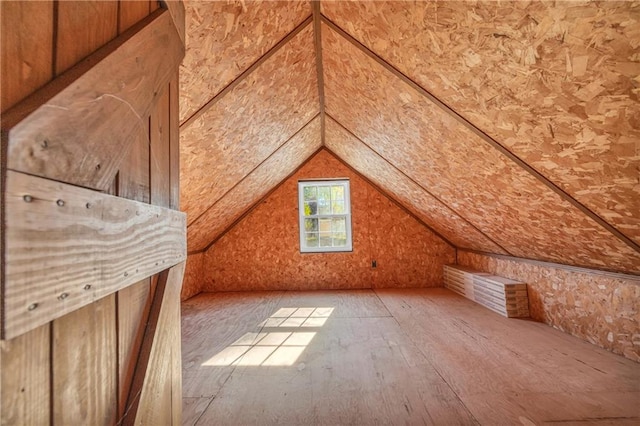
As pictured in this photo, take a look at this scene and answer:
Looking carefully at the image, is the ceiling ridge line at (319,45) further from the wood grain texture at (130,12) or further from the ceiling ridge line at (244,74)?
the wood grain texture at (130,12)

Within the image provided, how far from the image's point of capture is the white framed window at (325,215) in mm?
5145

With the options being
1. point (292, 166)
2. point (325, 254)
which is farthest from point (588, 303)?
point (292, 166)

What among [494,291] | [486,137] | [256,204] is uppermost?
[486,137]

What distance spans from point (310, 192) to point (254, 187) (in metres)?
1.31

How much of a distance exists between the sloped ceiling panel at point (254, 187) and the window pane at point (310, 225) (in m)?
0.91

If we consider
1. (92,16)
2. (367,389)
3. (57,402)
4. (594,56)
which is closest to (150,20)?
(92,16)

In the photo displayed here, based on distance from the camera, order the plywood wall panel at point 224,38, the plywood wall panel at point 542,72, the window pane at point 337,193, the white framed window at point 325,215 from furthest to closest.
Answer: the window pane at point 337,193 → the white framed window at point 325,215 → the plywood wall panel at point 224,38 → the plywood wall panel at point 542,72

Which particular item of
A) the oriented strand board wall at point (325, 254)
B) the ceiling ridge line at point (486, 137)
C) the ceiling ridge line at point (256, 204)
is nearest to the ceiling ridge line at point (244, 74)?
the ceiling ridge line at point (486, 137)

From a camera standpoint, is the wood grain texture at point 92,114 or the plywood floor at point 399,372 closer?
the wood grain texture at point 92,114

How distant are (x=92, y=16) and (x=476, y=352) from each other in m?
2.97

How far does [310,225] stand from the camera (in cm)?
522

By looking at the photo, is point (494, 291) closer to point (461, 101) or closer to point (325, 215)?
point (461, 101)

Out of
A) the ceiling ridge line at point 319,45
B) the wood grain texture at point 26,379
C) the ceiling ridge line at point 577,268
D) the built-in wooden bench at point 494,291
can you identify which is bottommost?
the built-in wooden bench at point 494,291

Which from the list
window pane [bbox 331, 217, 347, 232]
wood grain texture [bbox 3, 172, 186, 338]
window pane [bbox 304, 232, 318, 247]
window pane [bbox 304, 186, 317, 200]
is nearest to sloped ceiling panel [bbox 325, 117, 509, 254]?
window pane [bbox 304, 186, 317, 200]
